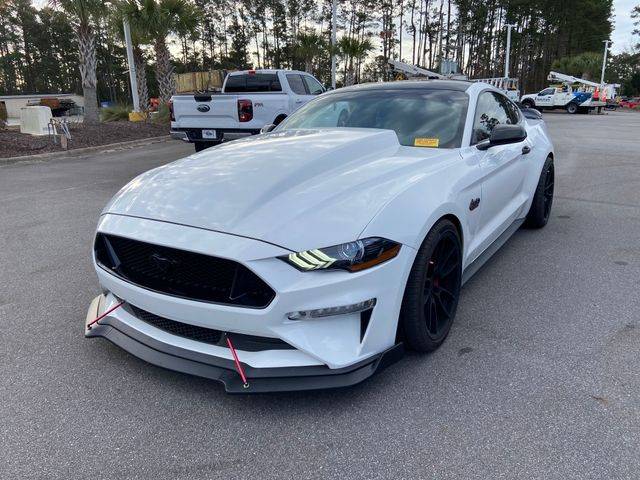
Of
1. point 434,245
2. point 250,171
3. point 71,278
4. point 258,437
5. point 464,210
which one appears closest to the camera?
point 258,437

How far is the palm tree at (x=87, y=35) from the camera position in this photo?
607 inches

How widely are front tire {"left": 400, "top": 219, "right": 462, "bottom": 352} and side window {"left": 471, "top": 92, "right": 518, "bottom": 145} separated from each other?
3.31 feet

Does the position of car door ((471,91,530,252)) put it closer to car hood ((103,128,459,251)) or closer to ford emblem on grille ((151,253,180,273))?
car hood ((103,128,459,251))

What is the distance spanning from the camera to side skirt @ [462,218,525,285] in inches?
126

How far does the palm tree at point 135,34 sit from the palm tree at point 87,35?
7.20 feet

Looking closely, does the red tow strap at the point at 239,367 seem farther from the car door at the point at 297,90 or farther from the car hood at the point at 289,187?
the car door at the point at 297,90

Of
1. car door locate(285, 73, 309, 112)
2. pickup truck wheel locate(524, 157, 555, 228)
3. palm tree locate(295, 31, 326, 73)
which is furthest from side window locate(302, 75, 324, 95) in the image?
palm tree locate(295, 31, 326, 73)

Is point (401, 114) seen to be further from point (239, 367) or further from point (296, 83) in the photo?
point (296, 83)

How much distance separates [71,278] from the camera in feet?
13.0

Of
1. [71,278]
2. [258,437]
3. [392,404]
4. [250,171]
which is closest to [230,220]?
[250,171]

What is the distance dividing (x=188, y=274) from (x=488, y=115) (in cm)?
290

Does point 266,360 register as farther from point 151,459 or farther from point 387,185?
point 387,185

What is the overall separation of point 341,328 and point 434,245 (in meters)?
0.72

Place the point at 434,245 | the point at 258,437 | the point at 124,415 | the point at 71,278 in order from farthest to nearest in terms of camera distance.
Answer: the point at 71,278, the point at 434,245, the point at 124,415, the point at 258,437
